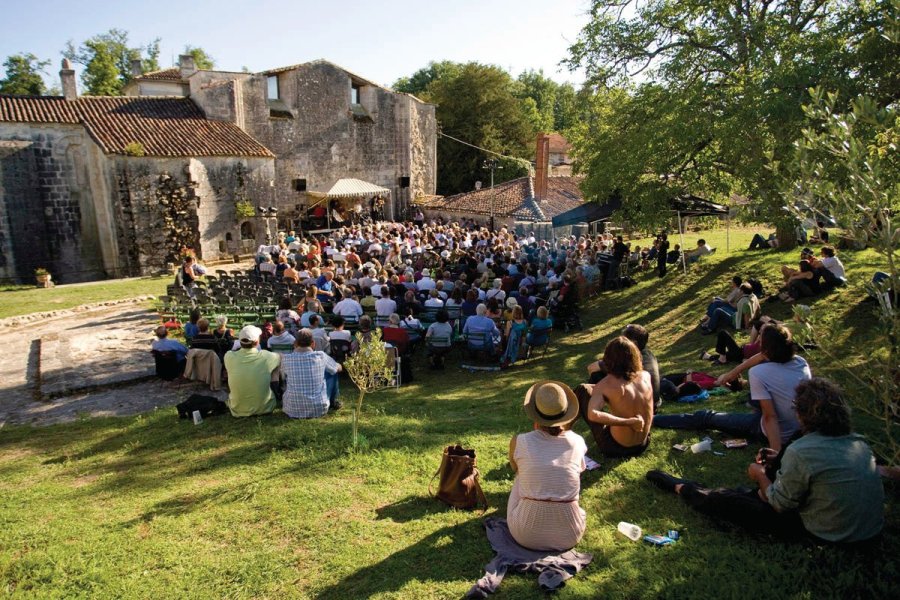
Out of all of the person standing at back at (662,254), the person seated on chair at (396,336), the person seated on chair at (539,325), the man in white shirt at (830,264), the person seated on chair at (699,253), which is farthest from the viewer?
the person seated on chair at (699,253)

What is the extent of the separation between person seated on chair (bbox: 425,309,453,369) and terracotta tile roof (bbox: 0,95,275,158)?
59.9ft

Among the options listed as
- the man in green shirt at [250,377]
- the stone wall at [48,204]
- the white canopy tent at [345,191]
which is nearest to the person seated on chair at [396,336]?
the man in green shirt at [250,377]

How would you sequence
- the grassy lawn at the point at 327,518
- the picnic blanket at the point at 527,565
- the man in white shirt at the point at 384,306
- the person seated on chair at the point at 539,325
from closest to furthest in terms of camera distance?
the picnic blanket at the point at 527,565 → the grassy lawn at the point at 327,518 → the person seated on chair at the point at 539,325 → the man in white shirt at the point at 384,306

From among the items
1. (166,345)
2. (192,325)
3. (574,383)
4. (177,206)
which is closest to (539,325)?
(574,383)

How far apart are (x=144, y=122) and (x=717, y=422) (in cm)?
2644

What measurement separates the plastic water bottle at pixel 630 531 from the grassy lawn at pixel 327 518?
0.05 meters

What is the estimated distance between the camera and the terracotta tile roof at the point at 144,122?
23219 millimetres

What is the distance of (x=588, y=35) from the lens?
Answer: 1541 cm

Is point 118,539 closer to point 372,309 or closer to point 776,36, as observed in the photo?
point 372,309

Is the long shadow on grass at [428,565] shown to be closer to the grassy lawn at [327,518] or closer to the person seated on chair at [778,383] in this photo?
the grassy lawn at [327,518]

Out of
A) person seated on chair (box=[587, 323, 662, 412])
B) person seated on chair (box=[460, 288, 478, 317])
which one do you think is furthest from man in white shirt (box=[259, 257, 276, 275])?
person seated on chair (box=[587, 323, 662, 412])

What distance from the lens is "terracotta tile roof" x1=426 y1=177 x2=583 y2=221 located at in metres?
28.5

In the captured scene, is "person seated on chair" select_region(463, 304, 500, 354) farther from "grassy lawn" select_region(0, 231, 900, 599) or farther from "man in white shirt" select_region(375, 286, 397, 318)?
"grassy lawn" select_region(0, 231, 900, 599)

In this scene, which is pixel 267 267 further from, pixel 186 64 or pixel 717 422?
pixel 186 64
